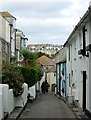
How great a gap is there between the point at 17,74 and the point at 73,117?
3980 mm

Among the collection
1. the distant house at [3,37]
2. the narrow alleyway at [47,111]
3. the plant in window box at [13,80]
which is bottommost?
the narrow alleyway at [47,111]

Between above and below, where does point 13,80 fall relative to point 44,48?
below

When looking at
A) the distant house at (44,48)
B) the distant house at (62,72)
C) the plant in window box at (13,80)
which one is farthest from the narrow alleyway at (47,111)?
the distant house at (44,48)

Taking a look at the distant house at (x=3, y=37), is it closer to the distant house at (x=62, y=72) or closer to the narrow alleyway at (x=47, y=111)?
the narrow alleyway at (x=47, y=111)

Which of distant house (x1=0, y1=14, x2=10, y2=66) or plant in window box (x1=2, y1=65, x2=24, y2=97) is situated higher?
distant house (x1=0, y1=14, x2=10, y2=66)

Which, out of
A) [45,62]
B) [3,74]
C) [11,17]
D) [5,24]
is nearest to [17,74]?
[3,74]

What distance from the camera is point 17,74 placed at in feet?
42.8

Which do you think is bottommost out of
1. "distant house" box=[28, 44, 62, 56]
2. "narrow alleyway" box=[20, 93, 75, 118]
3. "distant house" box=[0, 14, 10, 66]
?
"narrow alleyway" box=[20, 93, 75, 118]

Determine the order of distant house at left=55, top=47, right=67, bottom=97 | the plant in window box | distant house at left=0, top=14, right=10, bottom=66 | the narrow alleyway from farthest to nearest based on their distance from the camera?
distant house at left=55, top=47, right=67, bottom=97, distant house at left=0, top=14, right=10, bottom=66, the plant in window box, the narrow alleyway

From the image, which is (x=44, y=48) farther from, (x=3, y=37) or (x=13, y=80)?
(x=13, y=80)

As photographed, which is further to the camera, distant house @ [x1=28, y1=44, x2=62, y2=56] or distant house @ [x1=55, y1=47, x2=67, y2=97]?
distant house @ [x1=28, y1=44, x2=62, y2=56]

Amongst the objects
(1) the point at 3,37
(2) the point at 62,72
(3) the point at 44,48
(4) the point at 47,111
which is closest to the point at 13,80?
(4) the point at 47,111

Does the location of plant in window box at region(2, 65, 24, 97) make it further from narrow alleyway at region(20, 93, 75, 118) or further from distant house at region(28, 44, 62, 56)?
distant house at region(28, 44, 62, 56)

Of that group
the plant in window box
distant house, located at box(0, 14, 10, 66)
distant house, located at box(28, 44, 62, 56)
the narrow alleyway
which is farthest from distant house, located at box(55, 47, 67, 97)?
distant house, located at box(28, 44, 62, 56)
